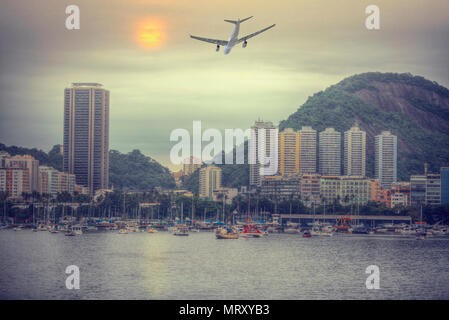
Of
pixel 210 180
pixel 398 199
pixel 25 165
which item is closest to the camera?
pixel 398 199

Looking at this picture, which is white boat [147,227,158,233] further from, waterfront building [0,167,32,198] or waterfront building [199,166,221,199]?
waterfront building [199,166,221,199]

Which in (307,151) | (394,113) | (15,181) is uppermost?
(394,113)


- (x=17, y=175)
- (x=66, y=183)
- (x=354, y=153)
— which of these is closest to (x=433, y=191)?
(x=354, y=153)

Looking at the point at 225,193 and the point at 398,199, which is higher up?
the point at 225,193

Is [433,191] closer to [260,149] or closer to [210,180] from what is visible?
[260,149]

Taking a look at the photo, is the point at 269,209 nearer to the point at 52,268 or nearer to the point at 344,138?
the point at 344,138

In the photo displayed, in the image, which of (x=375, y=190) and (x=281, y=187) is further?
A: (x=281, y=187)

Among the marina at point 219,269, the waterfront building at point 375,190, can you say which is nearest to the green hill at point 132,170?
the waterfront building at point 375,190
